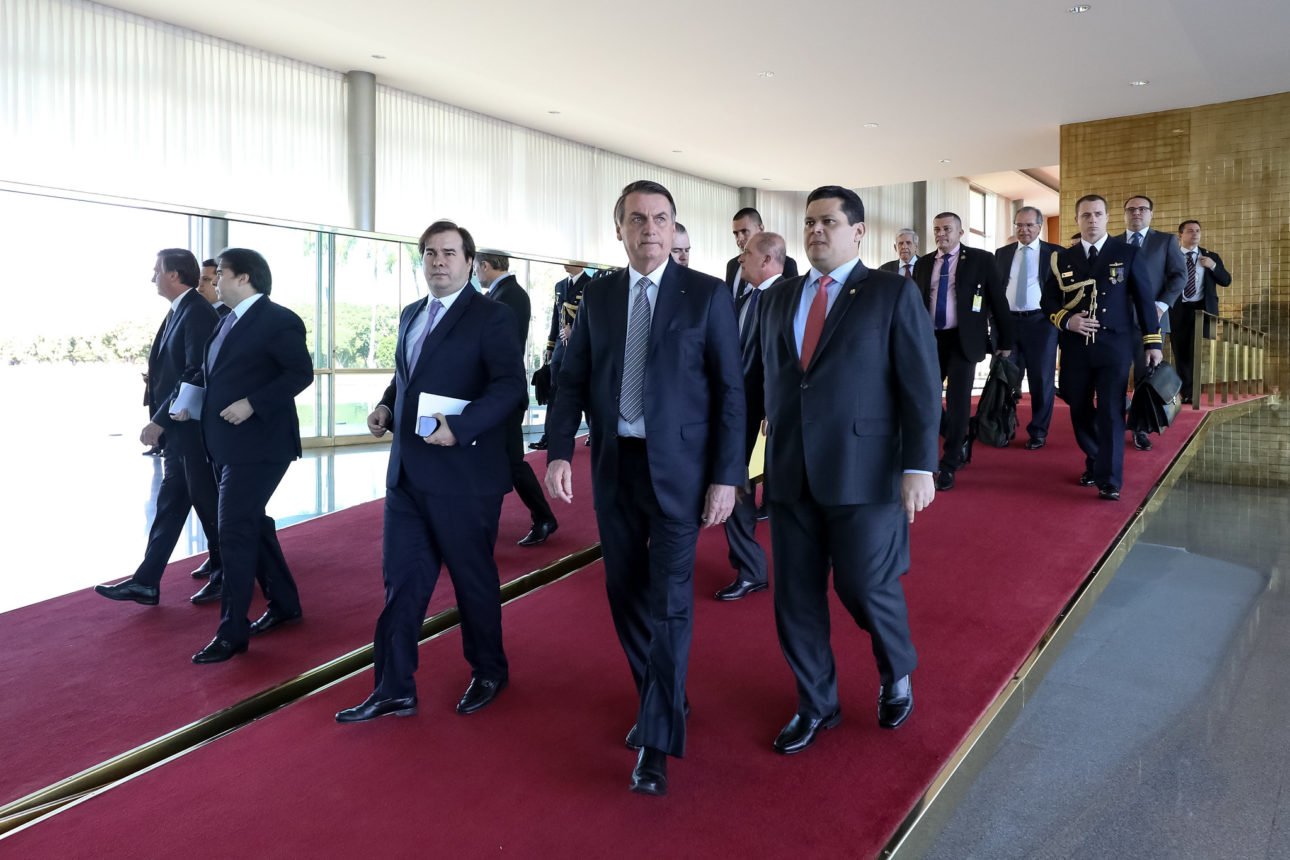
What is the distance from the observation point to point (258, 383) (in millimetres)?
3572

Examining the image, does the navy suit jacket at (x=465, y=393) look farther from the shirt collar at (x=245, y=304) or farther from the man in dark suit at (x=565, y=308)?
the man in dark suit at (x=565, y=308)

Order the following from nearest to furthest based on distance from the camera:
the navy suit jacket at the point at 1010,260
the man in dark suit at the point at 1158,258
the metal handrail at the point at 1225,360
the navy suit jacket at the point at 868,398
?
the navy suit jacket at the point at 868,398 → the man in dark suit at the point at 1158,258 → the navy suit jacket at the point at 1010,260 → the metal handrail at the point at 1225,360

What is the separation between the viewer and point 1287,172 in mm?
10125

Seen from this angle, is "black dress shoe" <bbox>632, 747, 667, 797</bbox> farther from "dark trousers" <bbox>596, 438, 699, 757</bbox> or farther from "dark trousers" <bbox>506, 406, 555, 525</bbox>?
"dark trousers" <bbox>506, 406, 555, 525</bbox>

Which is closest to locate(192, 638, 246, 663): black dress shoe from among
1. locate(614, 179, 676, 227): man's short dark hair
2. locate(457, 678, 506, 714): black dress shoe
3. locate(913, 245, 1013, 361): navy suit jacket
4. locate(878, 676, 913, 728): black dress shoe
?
locate(457, 678, 506, 714): black dress shoe

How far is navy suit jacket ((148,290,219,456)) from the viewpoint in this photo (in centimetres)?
401

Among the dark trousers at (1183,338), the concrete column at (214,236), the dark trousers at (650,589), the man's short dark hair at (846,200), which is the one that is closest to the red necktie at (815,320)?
the man's short dark hair at (846,200)

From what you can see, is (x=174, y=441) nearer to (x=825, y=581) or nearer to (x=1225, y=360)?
(x=825, y=581)

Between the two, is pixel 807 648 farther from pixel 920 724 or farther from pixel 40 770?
pixel 40 770

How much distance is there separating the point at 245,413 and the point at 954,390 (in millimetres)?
3909

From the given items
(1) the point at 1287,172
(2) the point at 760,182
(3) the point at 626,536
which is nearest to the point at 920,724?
(3) the point at 626,536

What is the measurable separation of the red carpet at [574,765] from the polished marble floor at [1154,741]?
0.44m

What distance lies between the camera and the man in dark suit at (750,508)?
12.0 ft

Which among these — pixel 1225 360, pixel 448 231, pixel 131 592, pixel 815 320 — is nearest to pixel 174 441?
pixel 131 592
